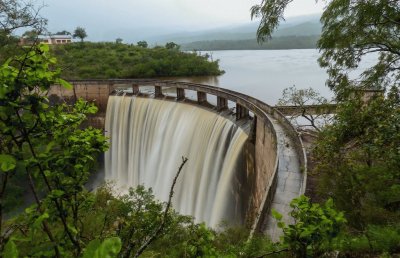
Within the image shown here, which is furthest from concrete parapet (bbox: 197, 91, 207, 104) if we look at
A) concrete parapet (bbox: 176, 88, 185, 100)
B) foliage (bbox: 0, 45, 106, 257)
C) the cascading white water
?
foliage (bbox: 0, 45, 106, 257)

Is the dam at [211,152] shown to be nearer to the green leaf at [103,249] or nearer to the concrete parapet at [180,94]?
the concrete parapet at [180,94]

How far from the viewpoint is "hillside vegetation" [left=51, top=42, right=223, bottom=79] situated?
50.1 metres

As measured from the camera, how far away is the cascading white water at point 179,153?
1560 centimetres

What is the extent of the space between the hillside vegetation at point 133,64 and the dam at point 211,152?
2079 cm

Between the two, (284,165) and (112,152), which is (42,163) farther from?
(112,152)

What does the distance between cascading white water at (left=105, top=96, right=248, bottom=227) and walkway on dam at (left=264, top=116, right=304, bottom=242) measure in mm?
2472

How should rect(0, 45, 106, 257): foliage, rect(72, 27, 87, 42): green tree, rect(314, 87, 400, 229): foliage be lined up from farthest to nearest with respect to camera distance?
rect(72, 27, 87, 42): green tree → rect(314, 87, 400, 229): foliage → rect(0, 45, 106, 257): foliage

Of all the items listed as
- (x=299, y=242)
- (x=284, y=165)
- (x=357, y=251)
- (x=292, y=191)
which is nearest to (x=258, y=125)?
(x=284, y=165)

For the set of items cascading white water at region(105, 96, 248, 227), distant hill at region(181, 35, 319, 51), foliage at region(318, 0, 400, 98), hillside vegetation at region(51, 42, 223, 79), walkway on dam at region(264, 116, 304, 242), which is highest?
distant hill at region(181, 35, 319, 51)

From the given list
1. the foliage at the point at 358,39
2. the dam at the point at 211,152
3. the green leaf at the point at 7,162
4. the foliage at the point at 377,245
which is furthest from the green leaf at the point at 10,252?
the foliage at the point at 358,39

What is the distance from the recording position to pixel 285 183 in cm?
1120

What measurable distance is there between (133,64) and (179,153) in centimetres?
3772

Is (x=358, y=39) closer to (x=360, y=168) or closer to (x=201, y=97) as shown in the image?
(x=360, y=168)

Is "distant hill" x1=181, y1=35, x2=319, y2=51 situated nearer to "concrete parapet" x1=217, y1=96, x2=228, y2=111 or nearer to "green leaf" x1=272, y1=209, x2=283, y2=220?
"concrete parapet" x1=217, y1=96, x2=228, y2=111
